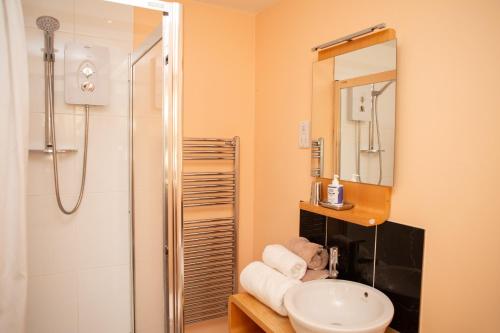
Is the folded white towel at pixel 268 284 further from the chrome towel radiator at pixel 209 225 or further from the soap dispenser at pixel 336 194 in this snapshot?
the chrome towel radiator at pixel 209 225

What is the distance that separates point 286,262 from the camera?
5.56 feet

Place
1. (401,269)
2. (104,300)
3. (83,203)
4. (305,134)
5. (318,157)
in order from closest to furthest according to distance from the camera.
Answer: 1. (401,269)
2. (318,157)
3. (305,134)
4. (83,203)
5. (104,300)

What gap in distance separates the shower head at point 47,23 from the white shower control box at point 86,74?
4.3 inches

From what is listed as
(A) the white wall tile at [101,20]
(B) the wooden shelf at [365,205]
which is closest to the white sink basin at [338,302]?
(B) the wooden shelf at [365,205]

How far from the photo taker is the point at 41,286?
212cm

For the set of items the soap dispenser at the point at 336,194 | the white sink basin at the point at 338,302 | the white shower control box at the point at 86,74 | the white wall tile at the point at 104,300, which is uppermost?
the white shower control box at the point at 86,74

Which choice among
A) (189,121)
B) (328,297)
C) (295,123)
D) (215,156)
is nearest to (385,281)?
(328,297)

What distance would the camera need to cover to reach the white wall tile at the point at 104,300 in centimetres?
225

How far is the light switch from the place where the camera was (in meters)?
2.03

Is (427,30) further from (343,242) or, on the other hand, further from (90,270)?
(90,270)

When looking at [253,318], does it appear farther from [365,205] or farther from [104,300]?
[104,300]

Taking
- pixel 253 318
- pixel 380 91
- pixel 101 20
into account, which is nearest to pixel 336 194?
pixel 380 91

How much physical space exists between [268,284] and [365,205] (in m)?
0.58

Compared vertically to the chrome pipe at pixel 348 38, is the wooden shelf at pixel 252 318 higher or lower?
lower
